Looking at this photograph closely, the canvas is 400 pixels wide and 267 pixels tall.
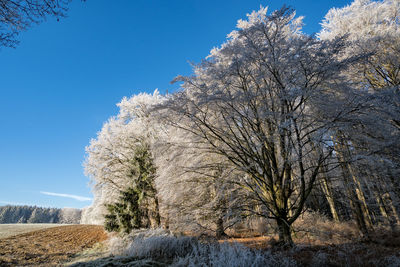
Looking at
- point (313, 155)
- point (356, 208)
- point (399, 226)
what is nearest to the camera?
point (313, 155)

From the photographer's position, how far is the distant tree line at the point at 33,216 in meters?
75.1

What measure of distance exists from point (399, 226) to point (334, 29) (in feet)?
36.5

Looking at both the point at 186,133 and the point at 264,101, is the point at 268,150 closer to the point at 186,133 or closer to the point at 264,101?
the point at 264,101

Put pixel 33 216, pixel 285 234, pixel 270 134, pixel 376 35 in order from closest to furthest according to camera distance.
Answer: pixel 285 234 < pixel 270 134 < pixel 376 35 < pixel 33 216

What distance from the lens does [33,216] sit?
76062 millimetres

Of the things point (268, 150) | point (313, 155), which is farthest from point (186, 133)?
point (313, 155)

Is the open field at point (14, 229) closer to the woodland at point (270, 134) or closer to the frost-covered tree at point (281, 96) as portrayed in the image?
the woodland at point (270, 134)

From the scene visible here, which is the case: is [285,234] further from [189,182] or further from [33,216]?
[33,216]

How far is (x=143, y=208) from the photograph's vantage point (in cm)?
1285

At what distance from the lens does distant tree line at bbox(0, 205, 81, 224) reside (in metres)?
75.1

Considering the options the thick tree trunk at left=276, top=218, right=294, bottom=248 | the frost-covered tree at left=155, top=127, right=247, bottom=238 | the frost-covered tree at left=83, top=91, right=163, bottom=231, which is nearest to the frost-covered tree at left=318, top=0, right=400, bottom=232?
the thick tree trunk at left=276, top=218, right=294, bottom=248

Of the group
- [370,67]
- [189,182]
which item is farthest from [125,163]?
[370,67]

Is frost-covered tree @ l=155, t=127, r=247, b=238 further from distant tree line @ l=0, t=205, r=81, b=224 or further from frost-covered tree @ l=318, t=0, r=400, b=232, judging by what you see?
distant tree line @ l=0, t=205, r=81, b=224

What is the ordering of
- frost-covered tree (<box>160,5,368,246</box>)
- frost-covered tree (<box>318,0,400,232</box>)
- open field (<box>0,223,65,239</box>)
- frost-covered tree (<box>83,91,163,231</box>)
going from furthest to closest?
open field (<box>0,223,65,239</box>), frost-covered tree (<box>83,91,163,231</box>), frost-covered tree (<box>318,0,400,232</box>), frost-covered tree (<box>160,5,368,246</box>)
